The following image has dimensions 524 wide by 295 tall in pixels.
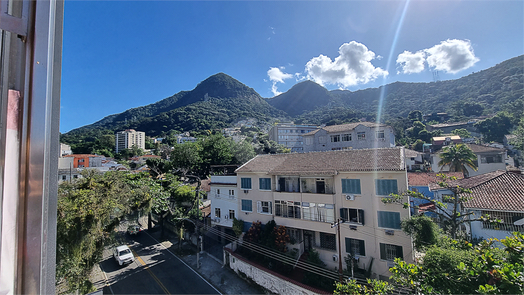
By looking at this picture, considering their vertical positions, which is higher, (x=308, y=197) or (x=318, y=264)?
(x=308, y=197)

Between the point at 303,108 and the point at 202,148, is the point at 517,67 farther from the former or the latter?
the point at 202,148

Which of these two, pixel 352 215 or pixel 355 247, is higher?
pixel 352 215

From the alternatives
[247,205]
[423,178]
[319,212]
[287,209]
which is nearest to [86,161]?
[247,205]

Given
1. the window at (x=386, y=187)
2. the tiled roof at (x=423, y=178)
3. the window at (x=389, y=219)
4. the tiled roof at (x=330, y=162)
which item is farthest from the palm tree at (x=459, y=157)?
the window at (x=389, y=219)

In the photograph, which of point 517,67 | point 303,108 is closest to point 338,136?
point 517,67

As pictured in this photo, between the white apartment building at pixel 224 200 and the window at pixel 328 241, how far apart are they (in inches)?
248

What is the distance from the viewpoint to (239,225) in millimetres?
15109

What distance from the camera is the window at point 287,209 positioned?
A: 13370 mm

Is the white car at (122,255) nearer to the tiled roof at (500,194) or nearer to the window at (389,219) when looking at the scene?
the window at (389,219)

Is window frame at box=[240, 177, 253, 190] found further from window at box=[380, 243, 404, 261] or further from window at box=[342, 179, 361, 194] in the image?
window at box=[380, 243, 404, 261]

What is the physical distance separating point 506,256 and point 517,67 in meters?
119

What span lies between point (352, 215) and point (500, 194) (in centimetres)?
742

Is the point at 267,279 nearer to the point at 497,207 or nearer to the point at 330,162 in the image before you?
the point at 330,162

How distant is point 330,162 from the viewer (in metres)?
13.6
